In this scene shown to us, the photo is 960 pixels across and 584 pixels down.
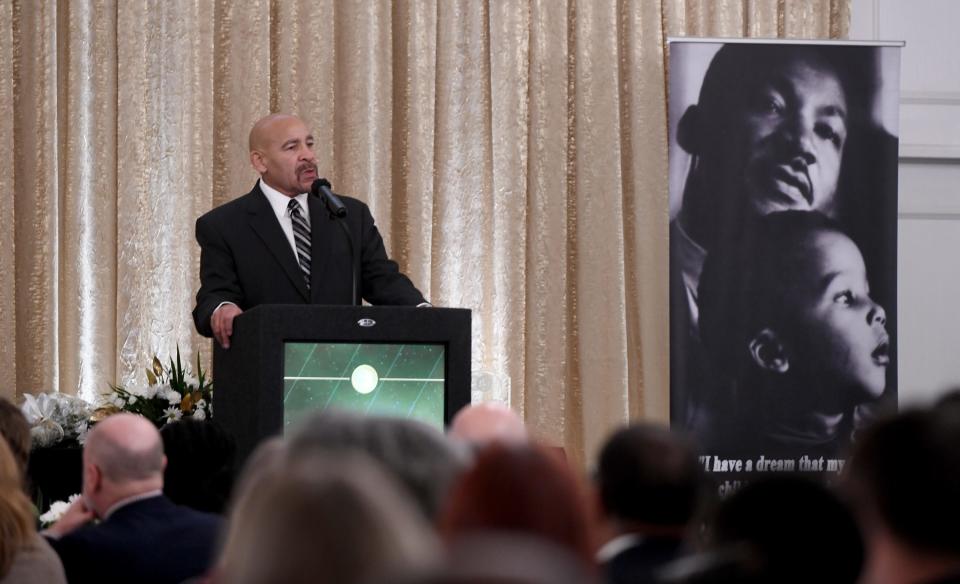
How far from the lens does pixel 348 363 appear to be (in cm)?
412

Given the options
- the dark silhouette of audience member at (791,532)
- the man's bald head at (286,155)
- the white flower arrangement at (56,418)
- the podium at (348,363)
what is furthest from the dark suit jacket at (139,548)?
the white flower arrangement at (56,418)

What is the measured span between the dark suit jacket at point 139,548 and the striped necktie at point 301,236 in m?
2.02

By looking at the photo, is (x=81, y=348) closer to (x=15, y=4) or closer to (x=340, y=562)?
(x=15, y=4)

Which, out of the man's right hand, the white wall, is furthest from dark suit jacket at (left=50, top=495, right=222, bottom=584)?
the white wall

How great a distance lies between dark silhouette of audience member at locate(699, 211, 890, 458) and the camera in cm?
698

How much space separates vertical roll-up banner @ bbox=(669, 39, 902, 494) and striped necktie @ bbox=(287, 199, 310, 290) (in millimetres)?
2437

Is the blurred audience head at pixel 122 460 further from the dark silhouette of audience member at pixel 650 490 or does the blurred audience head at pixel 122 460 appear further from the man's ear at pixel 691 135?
the man's ear at pixel 691 135

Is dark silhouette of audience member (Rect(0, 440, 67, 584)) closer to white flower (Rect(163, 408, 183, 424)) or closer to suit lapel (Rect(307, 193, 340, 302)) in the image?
suit lapel (Rect(307, 193, 340, 302))

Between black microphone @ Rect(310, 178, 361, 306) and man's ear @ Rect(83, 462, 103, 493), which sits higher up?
black microphone @ Rect(310, 178, 361, 306)

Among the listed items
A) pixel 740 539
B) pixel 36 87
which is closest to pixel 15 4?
pixel 36 87

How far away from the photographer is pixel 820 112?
7.02 metres

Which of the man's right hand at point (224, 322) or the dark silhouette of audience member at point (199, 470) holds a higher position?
the man's right hand at point (224, 322)

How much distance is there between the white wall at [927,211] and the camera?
25.8 ft

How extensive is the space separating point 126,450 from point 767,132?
4587mm
